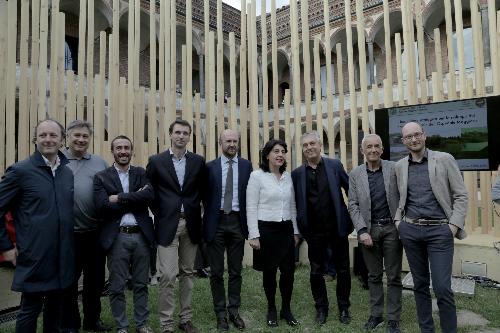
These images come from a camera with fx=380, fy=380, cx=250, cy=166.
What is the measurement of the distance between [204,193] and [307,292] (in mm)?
1976

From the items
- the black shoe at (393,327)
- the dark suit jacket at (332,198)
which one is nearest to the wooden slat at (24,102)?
the dark suit jacket at (332,198)

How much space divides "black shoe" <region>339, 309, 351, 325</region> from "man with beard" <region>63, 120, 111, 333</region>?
2.13m

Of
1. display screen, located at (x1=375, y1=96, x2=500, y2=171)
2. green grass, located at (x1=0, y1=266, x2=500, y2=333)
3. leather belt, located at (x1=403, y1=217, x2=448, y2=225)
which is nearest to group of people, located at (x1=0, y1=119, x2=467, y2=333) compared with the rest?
leather belt, located at (x1=403, y1=217, x2=448, y2=225)

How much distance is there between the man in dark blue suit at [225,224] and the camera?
3459 mm

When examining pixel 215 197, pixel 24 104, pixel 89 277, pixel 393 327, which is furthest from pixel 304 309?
pixel 24 104

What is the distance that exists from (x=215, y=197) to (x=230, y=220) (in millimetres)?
252

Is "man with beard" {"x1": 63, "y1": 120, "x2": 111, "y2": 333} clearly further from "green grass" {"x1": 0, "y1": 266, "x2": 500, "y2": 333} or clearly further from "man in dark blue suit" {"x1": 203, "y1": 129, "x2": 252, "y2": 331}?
"man in dark blue suit" {"x1": 203, "y1": 129, "x2": 252, "y2": 331}

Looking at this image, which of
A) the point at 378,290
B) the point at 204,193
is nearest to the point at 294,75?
the point at 204,193

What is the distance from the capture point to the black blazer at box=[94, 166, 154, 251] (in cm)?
308

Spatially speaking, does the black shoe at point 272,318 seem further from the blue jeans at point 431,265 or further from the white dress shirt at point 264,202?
the blue jeans at point 431,265

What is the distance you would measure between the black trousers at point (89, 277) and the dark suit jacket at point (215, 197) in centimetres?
94

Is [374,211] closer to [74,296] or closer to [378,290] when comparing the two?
[378,290]

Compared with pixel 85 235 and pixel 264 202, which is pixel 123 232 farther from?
pixel 264 202

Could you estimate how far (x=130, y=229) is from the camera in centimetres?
317
